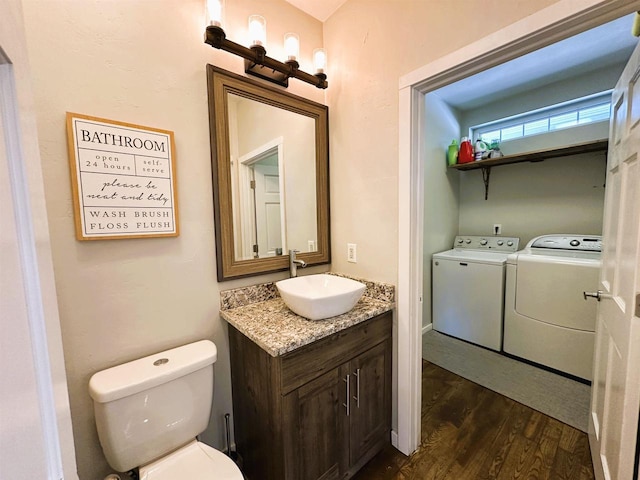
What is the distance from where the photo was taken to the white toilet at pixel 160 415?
974 mm

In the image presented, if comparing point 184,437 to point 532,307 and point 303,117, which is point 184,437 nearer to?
point 303,117

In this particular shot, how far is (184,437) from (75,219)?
0.98m

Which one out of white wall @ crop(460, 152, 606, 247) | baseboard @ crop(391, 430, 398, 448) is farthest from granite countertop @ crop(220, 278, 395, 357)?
white wall @ crop(460, 152, 606, 247)

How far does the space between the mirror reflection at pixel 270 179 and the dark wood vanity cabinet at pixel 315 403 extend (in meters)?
0.54

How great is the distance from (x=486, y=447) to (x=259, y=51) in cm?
247

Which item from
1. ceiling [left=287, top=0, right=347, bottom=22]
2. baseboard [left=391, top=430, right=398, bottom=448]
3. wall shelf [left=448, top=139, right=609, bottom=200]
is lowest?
baseboard [left=391, top=430, right=398, bottom=448]

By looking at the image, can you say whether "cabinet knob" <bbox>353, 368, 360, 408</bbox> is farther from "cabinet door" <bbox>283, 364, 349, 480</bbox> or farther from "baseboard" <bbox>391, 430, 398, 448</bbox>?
"baseboard" <bbox>391, 430, 398, 448</bbox>

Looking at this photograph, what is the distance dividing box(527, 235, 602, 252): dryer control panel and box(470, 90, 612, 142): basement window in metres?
1.03

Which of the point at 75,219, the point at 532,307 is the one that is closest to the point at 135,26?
the point at 75,219

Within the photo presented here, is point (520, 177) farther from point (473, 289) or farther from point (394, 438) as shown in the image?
point (394, 438)

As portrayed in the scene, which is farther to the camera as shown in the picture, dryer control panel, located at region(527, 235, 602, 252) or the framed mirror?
dryer control panel, located at region(527, 235, 602, 252)

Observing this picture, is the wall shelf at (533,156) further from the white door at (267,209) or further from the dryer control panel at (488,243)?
the white door at (267,209)

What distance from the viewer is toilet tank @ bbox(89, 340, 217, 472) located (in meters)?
0.97

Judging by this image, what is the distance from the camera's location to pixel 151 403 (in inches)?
40.5
